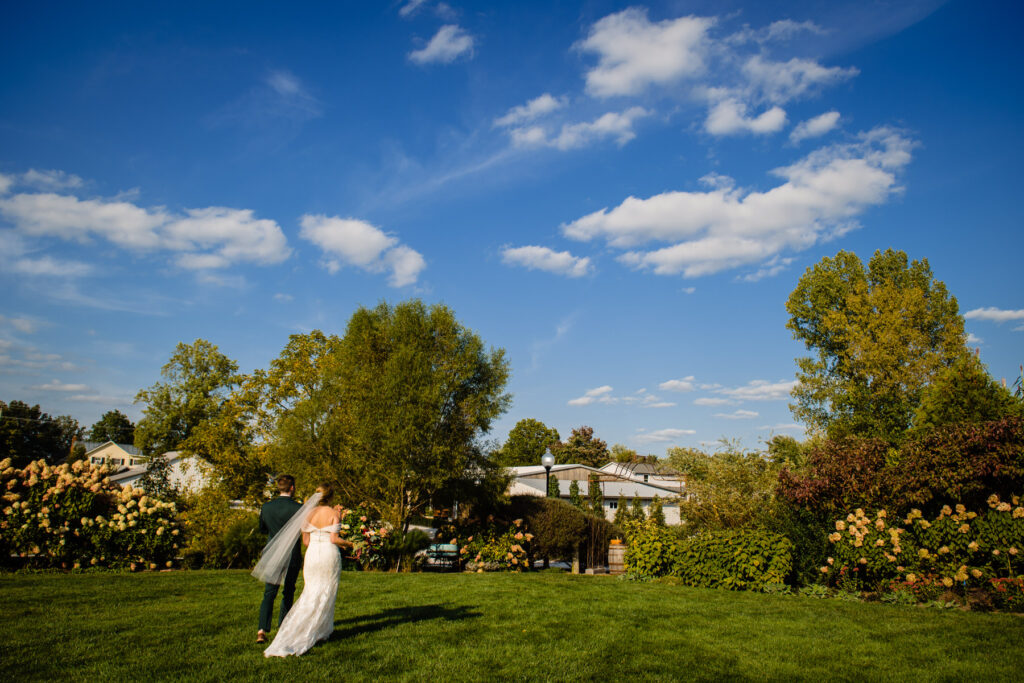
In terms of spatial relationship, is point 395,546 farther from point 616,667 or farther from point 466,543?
point 616,667

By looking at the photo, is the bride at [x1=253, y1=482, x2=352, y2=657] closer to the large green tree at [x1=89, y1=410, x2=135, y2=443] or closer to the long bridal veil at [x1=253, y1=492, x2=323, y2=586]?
the long bridal veil at [x1=253, y1=492, x2=323, y2=586]

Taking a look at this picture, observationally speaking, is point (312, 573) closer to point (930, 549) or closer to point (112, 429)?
point (930, 549)

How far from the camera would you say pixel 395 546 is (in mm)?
16031

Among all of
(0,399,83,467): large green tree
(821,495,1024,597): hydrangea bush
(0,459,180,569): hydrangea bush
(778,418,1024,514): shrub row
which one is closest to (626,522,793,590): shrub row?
(821,495,1024,597): hydrangea bush

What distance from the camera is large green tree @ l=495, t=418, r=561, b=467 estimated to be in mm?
73500

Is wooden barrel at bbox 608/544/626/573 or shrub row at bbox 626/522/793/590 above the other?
shrub row at bbox 626/522/793/590

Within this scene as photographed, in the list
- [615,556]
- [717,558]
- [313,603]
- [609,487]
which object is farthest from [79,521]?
[609,487]

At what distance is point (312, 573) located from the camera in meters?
6.99

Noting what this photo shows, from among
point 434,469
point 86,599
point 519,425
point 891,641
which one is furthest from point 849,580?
point 519,425

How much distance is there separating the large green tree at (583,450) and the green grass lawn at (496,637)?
216ft

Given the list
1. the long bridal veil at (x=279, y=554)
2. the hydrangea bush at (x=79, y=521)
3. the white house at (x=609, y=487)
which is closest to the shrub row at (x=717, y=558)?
the long bridal veil at (x=279, y=554)

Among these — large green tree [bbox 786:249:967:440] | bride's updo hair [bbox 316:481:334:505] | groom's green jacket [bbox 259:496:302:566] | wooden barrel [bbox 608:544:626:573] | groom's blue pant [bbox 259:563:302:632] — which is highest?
large green tree [bbox 786:249:967:440]

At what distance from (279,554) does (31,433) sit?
7380cm

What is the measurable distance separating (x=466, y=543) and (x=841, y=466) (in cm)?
1012
